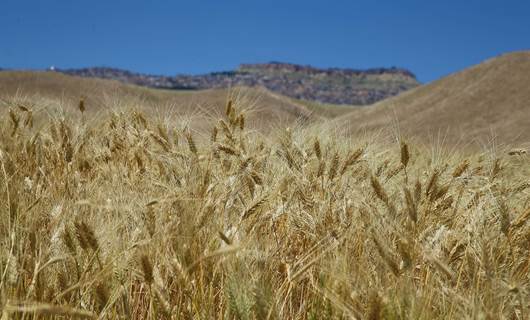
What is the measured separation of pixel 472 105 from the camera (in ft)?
86.8

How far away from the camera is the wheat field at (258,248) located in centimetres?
105

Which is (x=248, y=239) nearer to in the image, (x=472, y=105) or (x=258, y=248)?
(x=258, y=248)

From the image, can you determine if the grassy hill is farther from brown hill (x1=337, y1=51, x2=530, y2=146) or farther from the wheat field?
brown hill (x1=337, y1=51, x2=530, y2=146)

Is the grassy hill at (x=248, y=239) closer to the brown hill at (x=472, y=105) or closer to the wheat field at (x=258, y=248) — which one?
the wheat field at (x=258, y=248)

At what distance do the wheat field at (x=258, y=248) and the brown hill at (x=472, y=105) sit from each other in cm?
2025

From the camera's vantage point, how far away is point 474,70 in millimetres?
29922

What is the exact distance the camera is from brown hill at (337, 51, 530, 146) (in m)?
23.5

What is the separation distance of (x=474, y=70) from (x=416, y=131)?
7151mm

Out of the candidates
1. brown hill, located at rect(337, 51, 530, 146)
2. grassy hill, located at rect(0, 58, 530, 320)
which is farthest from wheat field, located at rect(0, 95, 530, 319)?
brown hill, located at rect(337, 51, 530, 146)

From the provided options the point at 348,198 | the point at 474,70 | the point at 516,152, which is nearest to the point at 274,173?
the point at 348,198

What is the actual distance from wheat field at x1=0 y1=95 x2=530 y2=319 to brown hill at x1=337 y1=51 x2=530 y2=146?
20.3 m

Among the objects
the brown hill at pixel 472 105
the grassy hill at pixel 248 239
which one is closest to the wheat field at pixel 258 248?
the grassy hill at pixel 248 239

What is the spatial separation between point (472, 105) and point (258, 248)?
1086 inches

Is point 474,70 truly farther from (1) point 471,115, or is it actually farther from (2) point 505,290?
(2) point 505,290
